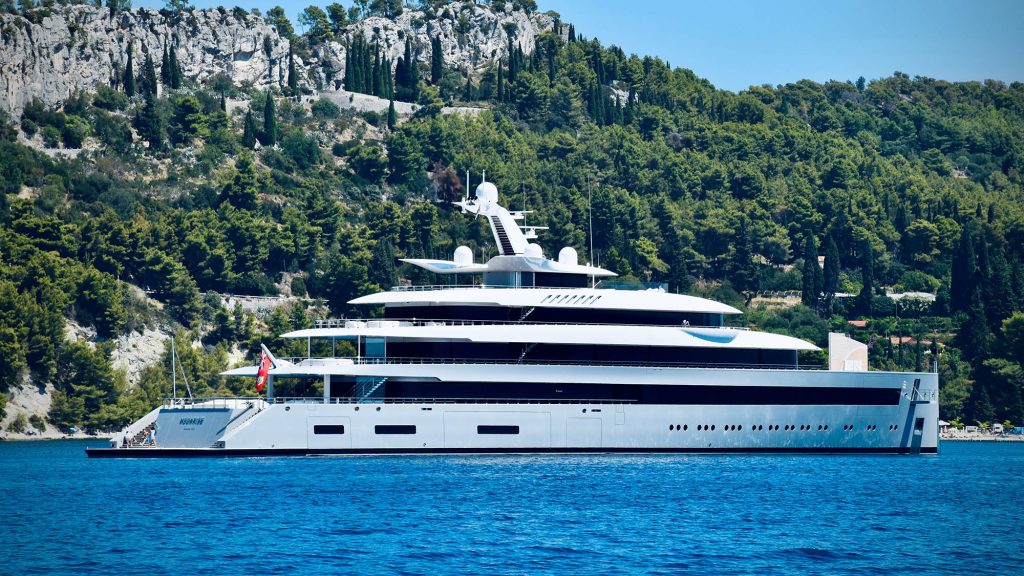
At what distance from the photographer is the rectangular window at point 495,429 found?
4669 centimetres

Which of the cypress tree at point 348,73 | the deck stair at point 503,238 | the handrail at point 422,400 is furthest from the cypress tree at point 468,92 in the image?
the handrail at point 422,400

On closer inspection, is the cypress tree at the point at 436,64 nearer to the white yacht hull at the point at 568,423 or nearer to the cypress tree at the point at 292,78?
the cypress tree at the point at 292,78

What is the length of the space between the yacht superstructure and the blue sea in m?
0.93

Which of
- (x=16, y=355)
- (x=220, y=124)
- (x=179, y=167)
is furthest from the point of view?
(x=220, y=124)

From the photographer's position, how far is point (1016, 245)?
366ft

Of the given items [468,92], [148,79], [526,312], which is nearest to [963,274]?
[468,92]

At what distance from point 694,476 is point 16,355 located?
39.4 m

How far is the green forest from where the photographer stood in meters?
82.2

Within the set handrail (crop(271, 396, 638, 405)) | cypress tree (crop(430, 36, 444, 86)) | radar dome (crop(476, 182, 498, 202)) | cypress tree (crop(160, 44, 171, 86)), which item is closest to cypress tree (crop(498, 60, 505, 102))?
cypress tree (crop(430, 36, 444, 86))

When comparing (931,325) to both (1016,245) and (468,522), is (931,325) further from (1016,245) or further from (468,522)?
(468,522)

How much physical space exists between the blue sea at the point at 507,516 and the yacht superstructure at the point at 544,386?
933 millimetres

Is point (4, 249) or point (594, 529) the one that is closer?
point (594, 529)

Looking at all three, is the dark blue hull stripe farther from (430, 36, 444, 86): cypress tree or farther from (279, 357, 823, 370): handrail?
(430, 36, 444, 86): cypress tree

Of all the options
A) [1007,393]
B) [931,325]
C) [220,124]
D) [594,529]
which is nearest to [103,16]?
[220,124]
